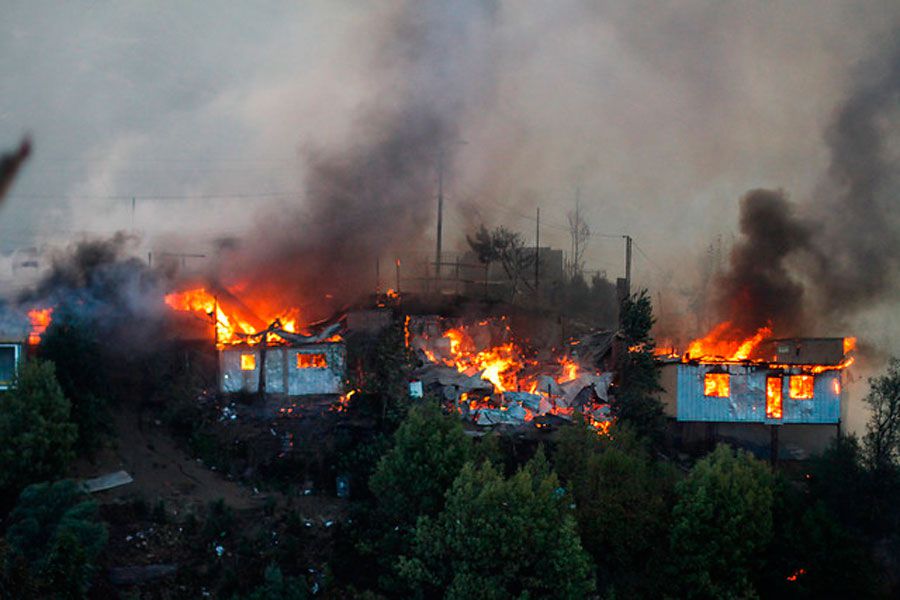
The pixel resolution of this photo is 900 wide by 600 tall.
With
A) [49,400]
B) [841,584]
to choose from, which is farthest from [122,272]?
[841,584]

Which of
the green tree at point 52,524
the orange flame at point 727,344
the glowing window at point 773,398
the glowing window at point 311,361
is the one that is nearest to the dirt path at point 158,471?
the green tree at point 52,524

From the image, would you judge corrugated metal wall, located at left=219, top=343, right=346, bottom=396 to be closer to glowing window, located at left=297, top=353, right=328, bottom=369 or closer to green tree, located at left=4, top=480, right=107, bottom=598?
glowing window, located at left=297, top=353, right=328, bottom=369

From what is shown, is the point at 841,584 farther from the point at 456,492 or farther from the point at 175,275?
the point at 175,275

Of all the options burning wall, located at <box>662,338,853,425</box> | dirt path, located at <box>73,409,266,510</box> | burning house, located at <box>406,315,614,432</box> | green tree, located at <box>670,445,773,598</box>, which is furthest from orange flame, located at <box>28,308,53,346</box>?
burning wall, located at <box>662,338,853,425</box>

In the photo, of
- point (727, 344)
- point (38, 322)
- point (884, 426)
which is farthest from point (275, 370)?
point (884, 426)

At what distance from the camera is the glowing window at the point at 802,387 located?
30.9 meters

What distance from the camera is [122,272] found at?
3156 centimetres

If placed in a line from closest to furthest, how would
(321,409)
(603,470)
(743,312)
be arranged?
1. (603,470)
2. (321,409)
3. (743,312)

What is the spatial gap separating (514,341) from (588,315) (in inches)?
554

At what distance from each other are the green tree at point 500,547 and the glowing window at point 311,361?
11403 mm

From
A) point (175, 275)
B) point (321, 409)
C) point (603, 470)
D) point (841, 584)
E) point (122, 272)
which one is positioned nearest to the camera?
point (841, 584)

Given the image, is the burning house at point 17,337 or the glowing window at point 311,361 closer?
the burning house at point 17,337

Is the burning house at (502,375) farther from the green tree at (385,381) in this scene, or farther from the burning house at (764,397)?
the burning house at (764,397)

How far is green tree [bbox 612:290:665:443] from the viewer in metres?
29.0
